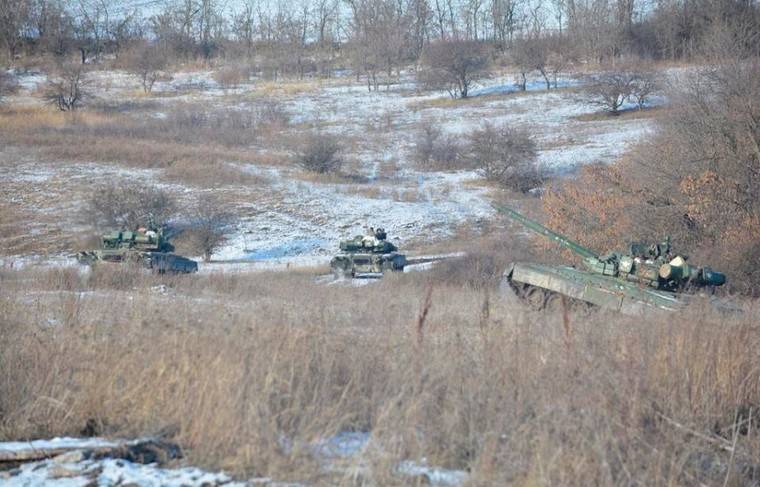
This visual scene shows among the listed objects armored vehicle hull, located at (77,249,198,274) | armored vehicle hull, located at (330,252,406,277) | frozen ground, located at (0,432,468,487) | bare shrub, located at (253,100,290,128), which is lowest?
armored vehicle hull, located at (330,252,406,277)

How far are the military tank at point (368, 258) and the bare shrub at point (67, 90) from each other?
29342 millimetres

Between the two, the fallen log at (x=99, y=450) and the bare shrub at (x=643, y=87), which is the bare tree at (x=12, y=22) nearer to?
the bare shrub at (x=643, y=87)

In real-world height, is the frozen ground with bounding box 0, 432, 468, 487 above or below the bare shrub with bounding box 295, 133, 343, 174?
above

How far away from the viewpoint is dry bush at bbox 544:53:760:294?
23.6 m

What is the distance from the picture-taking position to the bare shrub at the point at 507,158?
3950 cm

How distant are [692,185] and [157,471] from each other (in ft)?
69.2

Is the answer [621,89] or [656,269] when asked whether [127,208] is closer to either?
[656,269]

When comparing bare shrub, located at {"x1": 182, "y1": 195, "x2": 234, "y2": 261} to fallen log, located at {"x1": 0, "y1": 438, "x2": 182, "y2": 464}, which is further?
bare shrub, located at {"x1": 182, "y1": 195, "x2": 234, "y2": 261}

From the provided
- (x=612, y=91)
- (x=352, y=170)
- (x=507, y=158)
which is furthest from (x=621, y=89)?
(x=352, y=170)

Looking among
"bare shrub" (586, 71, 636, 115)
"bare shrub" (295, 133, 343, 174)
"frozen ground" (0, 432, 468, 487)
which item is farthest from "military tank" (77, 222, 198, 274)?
"bare shrub" (586, 71, 636, 115)

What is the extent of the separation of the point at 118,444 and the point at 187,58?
6959cm

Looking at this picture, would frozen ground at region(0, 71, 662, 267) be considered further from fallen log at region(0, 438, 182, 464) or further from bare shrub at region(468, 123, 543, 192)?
fallen log at region(0, 438, 182, 464)

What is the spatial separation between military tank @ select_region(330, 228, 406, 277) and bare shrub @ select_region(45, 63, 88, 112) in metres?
29.3

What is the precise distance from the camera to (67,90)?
2023 inches
